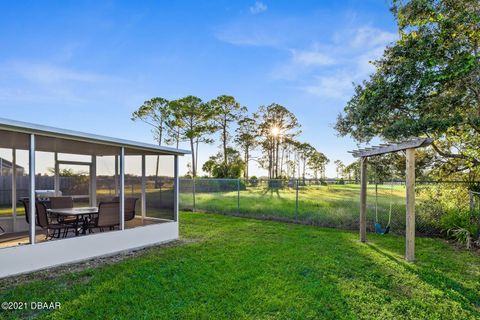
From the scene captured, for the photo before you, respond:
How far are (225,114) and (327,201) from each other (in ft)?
55.8

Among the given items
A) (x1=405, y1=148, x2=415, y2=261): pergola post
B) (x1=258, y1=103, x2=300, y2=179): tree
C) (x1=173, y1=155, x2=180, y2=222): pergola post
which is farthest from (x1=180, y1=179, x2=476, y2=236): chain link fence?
(x1=258, y1=103, x2=300, y2=179): tree

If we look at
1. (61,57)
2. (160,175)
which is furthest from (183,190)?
(61,57)

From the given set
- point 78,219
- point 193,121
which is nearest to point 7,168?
point 78,219

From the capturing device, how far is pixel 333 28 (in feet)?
30.0

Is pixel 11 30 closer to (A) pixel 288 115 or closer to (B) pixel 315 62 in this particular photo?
(B) pixel 315 62

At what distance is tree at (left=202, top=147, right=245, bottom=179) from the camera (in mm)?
25297

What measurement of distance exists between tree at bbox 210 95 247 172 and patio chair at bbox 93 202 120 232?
1881 centimetres

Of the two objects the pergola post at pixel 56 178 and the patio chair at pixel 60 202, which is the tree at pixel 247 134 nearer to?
the pergola post at pixel 56 178

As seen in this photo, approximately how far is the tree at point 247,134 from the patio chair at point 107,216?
848 inches

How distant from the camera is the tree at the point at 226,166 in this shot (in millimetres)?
25297

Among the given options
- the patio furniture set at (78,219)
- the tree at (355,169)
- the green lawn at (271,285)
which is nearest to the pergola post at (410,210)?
the green lawn at (271,285)

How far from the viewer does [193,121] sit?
23.7 m

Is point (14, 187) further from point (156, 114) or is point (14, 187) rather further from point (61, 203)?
point (156, 114)

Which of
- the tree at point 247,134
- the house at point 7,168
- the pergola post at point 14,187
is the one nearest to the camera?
the house at point 7,168
